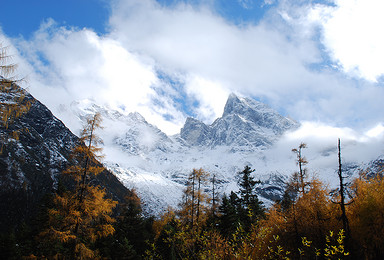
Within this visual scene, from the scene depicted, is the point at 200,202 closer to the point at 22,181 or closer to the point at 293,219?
the point at 293,219

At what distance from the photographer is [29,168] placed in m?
118

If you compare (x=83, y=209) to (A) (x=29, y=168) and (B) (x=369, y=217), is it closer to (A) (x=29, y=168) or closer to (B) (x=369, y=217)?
(B) (x=369, y=217)

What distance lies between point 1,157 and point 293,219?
442ft

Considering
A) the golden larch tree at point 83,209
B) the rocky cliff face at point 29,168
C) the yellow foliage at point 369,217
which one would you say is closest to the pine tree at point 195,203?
the golden larch tree at point 83,209

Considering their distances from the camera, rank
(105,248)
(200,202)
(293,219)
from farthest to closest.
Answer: (105,248), (200,202), (293,219)

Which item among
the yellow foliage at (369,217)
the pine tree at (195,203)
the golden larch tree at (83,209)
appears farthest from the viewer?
the pine tree at (195,203)

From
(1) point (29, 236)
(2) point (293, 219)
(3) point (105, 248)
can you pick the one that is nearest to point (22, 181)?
(1) point (29, 236)

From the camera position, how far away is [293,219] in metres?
17.2

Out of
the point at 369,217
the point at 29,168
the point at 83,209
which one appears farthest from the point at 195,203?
the point at 29,168

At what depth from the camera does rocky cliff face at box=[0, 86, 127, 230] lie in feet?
301

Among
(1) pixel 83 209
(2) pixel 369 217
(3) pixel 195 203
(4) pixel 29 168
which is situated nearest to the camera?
(2) pixel 369 217

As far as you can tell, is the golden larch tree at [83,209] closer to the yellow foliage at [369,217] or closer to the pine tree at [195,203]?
the pine tree at [195,203]

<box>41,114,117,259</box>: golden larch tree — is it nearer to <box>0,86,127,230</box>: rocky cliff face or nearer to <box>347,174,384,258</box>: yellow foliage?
<box>347,174,384,258</box>: yellow foliage

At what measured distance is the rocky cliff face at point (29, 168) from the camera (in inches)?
3606
